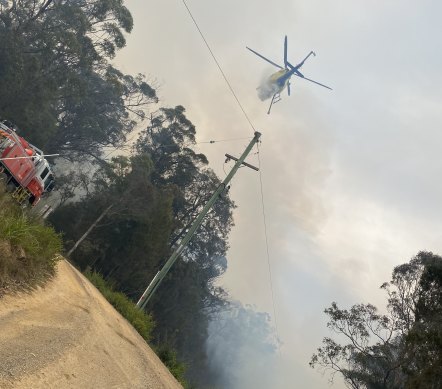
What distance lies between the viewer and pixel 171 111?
Answer: 1711 inches

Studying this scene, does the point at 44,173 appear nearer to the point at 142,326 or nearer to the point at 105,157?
the point at 142,326

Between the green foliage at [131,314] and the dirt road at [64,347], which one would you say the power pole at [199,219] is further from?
the dirt road at [64,347]

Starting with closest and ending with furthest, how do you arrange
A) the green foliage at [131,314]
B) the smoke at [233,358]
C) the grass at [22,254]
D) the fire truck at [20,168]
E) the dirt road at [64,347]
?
the dirt road at [64,347]
the grass at [22,254]
the green foliage at [131,314]
the fire truck at [20,168]
the smoke at [233,358]

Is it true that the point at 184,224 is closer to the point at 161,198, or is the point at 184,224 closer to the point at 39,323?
the point at 161,198

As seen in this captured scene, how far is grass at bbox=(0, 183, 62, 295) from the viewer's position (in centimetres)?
657

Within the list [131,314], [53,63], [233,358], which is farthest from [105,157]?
[233,358]

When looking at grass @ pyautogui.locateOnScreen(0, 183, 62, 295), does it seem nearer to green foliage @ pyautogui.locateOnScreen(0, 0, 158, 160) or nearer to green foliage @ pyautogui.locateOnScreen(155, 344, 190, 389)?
green foliage @ pyautogui.locateOnScreen(155, 344, 190, 389)

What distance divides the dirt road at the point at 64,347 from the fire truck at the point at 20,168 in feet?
21.0

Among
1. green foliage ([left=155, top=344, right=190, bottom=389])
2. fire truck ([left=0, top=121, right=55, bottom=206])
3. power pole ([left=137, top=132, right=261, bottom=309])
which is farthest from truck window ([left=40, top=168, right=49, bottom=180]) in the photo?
green foliage ([left=155, top=344, right=190, bottom=389])

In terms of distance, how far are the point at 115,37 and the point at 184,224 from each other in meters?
20.1

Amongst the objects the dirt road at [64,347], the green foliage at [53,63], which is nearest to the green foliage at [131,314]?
the dirt road at [64,347]

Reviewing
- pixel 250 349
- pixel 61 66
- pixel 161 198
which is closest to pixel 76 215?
pixel 161 198

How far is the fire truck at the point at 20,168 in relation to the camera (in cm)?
1405

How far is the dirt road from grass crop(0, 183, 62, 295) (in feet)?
0.91
